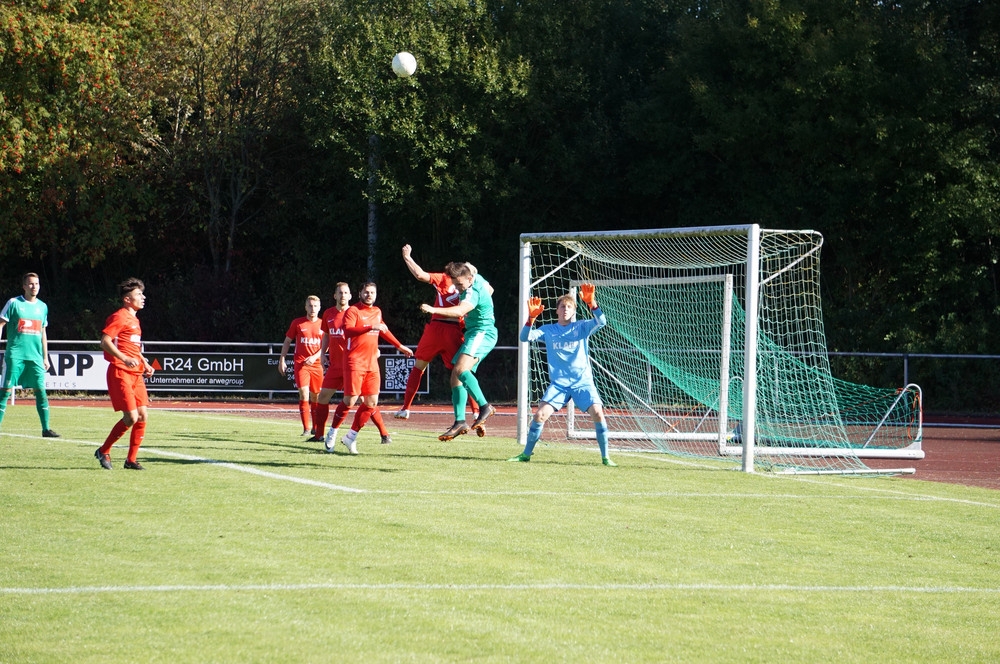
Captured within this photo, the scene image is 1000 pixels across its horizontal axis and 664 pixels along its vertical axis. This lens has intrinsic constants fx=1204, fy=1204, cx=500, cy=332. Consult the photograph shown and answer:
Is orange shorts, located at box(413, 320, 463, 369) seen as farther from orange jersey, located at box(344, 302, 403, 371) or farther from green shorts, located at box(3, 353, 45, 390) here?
green shorts, located at box(3, 353, 45, 390)

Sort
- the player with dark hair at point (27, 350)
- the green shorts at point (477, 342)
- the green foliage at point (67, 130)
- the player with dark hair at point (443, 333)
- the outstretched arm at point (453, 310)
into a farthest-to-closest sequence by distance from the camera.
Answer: the green foliage at point (67, 130) < the player with dark hair at point (27, 350) < the player with dark hair at point (443, 333) < the green shorts at point (477, 342) < the outstretched arm at point (453, 310)

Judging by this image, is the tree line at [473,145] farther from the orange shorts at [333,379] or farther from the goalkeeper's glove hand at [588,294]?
the goalkeeper's glove hand at [588,294]

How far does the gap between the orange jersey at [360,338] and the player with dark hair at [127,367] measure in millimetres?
2359

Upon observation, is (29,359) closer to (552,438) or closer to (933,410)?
(552,438)

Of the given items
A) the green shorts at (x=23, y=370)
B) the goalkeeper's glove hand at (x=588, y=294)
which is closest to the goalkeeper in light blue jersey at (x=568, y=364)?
the goalkeeper's glove hand at (x=588, y=294)

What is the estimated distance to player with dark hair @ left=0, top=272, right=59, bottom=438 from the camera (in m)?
15.2

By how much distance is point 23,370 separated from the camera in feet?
51.1

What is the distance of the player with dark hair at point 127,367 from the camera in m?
10.8

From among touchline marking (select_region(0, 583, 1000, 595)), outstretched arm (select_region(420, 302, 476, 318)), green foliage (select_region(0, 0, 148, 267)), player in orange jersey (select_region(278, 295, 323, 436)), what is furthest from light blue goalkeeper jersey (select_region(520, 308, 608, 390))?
green foliage (select_region(0, 0, 148, 267))

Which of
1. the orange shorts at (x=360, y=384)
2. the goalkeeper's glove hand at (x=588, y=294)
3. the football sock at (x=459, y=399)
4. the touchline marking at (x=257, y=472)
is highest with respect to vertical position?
the goalkeeper's glove hand at (x=588, y=294)

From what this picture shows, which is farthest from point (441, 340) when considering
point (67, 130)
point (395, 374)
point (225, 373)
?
point (67, 130)

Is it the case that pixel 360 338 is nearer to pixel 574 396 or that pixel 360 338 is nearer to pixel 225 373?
pixel 574 396

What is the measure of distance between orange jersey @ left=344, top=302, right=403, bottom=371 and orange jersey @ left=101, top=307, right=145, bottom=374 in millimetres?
2441

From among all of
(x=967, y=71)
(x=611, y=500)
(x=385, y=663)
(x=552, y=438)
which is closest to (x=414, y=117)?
(x=967, y=71)
